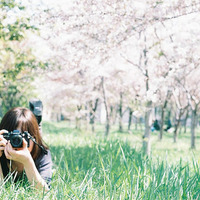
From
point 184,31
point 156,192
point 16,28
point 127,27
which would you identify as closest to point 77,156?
point 127,27

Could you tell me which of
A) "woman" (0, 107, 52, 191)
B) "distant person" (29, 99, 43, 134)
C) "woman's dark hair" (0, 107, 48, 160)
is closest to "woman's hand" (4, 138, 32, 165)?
"woman" (0, 107, 52, 191)

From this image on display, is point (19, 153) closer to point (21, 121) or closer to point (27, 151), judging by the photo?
point (27, 151)

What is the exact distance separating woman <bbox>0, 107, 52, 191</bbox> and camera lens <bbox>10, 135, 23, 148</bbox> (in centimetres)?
4

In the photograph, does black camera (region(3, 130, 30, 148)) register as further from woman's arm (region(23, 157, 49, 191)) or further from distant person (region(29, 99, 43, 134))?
distant person (region(29, 99, 43, 134))

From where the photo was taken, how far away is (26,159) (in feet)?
6.34

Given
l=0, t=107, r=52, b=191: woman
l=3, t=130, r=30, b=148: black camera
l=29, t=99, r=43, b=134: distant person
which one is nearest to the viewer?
l=3, t=130, r=30, b=148: black camera

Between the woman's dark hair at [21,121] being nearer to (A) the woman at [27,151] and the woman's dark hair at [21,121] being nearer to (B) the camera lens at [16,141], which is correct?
(A) the woman at [27,151]

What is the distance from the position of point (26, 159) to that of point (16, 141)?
15 centimetres

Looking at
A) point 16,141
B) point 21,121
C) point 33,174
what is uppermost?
point 21,121

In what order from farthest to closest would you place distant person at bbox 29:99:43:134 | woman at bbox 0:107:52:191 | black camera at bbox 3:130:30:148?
distant person at bbox 29:99:43:134, woman at bbox 0:107:52:191, black camera at bbox 3:130:30:148

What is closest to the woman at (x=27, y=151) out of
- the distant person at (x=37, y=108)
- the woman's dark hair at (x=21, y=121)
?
the woman's dark hair at (x=21, y=121)

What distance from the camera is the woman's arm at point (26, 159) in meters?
1.91

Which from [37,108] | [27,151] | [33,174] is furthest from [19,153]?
[37,108]

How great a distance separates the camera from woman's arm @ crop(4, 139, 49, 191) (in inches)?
75.0
